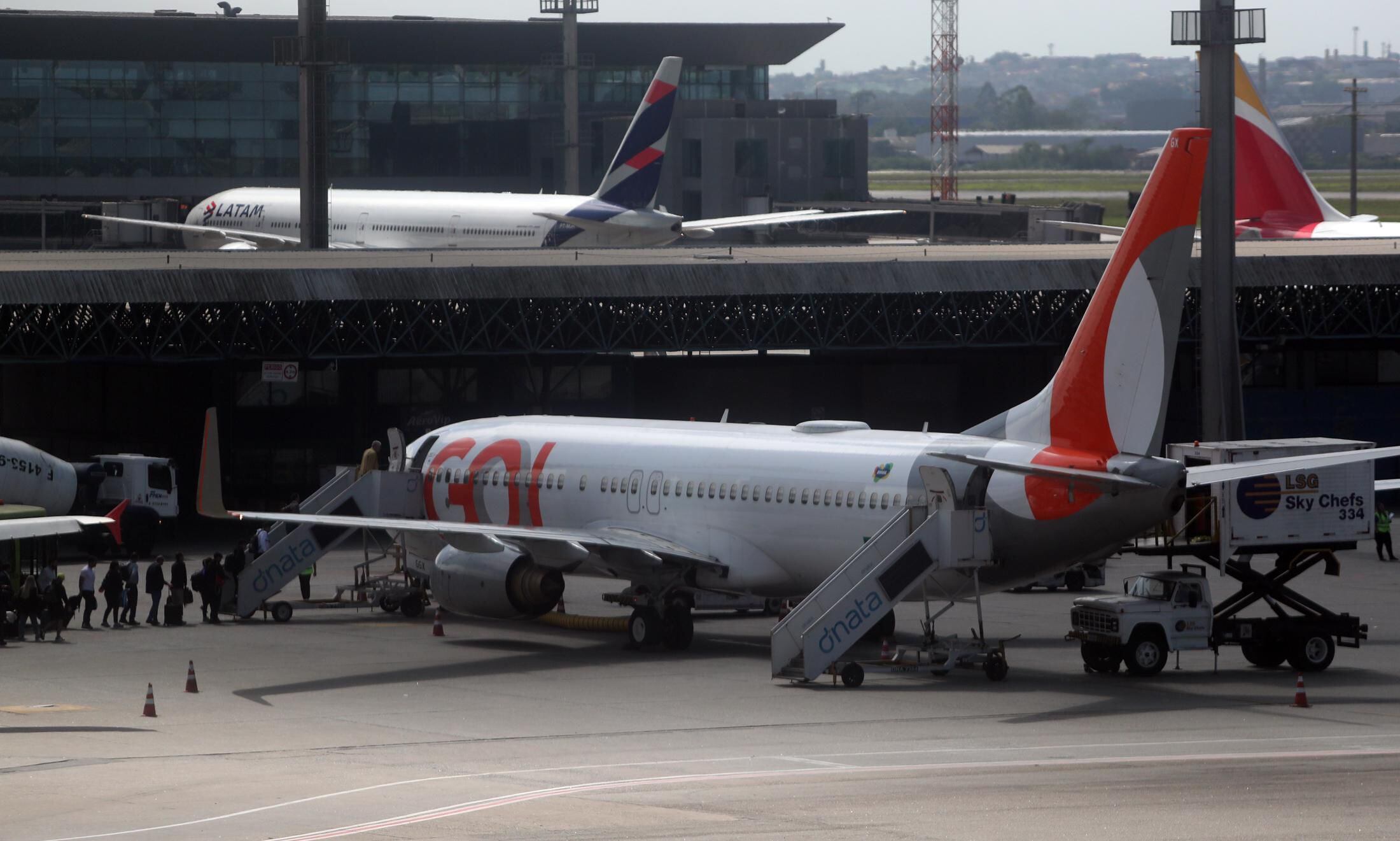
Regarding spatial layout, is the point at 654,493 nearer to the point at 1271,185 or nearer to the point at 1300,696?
the point at 1300,696

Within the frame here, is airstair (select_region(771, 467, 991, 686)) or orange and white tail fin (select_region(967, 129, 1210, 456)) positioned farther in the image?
airstair (select_region(771, 467, 991, 686))

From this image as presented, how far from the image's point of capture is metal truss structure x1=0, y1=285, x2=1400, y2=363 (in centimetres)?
5453

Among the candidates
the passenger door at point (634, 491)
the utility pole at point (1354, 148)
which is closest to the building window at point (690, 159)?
the utility pole at point (1354, 148)

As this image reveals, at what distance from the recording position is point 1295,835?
19.4 meters

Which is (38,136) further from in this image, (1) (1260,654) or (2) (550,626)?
(1) (1260,654)

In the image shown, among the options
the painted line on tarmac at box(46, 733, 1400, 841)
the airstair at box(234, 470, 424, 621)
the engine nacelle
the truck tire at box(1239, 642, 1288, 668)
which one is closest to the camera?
the painted line on tarmac at box(46, 733, 1400, 841)

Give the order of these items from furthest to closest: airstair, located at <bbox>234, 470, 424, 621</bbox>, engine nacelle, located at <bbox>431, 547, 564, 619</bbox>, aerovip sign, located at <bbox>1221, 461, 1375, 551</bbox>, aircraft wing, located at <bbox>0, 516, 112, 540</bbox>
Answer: airstair, located at <bbox>234, 470, 424, 621</bbox> < engine nacelle, located at <bbox>431, 547, 564, 619</bbox> < aerovip sign, located at <bbox>1221, 461, 1375, 551</bbox> < aircraft wing, located at <bbox>0, 516, 112, 540</bbox>

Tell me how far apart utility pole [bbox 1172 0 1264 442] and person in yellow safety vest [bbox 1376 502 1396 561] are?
6.46 metres

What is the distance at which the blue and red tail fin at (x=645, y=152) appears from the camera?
73938mm

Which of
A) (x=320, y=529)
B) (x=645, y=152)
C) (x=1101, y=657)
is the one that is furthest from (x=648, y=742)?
(x=645, y=152)

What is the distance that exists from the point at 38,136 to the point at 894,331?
252 ft

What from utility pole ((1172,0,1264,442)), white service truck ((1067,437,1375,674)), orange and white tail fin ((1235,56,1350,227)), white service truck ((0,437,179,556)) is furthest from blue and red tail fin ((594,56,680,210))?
white service truck ((1067,437,1375,674))

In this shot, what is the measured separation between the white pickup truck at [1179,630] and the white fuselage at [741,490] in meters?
1.37

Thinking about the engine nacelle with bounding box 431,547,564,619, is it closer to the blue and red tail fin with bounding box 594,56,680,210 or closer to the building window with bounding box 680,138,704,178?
the blue and red tail fin with bounding box 594,56,680,210
